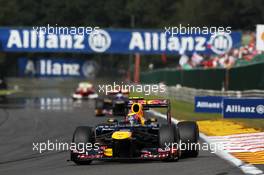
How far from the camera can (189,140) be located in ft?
43.2

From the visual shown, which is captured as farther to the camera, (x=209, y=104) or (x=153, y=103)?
(x=209, y=104)

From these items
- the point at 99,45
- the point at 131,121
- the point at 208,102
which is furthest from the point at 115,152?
the point at 99,45

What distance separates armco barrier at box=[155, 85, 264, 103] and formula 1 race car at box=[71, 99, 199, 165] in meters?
13.2

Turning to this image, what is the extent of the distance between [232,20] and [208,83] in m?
51.1

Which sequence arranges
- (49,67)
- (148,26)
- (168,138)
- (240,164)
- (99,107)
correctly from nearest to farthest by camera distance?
(240,164) < (168,138) < (99,107) < (49,67) < (148,26)

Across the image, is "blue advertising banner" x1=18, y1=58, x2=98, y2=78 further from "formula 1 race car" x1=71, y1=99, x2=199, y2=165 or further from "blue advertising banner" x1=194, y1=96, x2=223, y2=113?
"formula 1 race car" x1=71, y1=99, x2=199, y2=165

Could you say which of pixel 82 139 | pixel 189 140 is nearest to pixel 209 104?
pixel 189 140

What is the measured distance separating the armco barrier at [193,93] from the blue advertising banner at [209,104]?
1.12 meters

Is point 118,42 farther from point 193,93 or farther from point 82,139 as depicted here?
point 82,139

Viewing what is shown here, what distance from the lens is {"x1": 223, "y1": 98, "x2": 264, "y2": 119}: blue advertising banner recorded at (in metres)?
20.9

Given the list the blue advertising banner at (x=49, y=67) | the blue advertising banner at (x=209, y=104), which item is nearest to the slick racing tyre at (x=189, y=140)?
the blue advertising banner at (x=209, y=104)

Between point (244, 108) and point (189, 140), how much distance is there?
332 inches

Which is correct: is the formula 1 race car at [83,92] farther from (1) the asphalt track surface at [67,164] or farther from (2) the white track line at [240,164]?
(2) the white track line at [240,164]

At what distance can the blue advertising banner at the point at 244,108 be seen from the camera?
68.5ft
